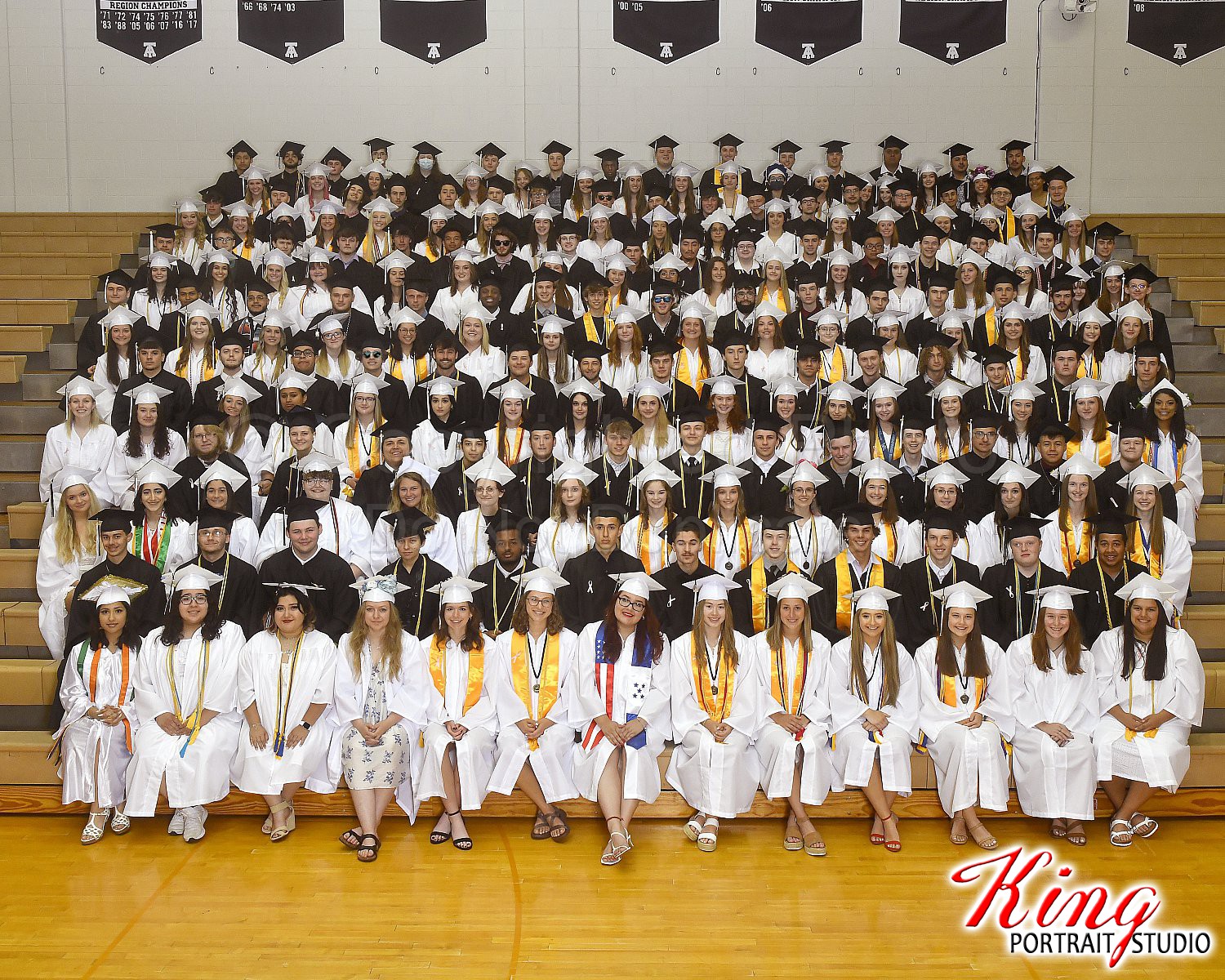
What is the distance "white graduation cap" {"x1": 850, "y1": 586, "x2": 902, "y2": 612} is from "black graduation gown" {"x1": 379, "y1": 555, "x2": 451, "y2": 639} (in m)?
2.02

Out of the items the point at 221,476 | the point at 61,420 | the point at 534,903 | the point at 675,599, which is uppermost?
the point at 61,420

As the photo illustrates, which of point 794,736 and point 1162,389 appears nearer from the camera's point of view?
point 794,736

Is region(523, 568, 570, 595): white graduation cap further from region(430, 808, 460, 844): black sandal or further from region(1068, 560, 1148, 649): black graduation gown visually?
region(1068, 560, 1148, 649): black graduation gown

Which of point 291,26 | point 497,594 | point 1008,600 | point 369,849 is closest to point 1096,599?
point 1008,600

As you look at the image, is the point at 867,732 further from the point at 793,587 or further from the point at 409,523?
the point at 409,523

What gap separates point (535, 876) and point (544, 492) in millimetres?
2493

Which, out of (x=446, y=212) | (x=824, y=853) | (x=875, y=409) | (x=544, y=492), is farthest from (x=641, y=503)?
(x=446, y=212)

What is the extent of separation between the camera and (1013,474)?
20.2 feet

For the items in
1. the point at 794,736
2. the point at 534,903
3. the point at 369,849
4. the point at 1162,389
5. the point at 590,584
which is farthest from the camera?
the point at 1162,389

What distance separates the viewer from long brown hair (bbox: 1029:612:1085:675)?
5.12 meters

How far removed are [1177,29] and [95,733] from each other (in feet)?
41.2

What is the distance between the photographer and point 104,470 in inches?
267

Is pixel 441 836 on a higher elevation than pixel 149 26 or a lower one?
lower

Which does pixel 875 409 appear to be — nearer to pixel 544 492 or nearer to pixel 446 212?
pixel 544 492
